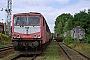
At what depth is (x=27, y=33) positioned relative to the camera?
1606 centimetres

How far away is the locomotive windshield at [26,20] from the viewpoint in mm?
16391

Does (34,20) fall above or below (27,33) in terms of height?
above

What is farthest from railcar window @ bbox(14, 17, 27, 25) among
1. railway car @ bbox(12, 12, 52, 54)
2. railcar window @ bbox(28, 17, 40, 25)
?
railcar window @ bbox(28, 17, 40, 25)

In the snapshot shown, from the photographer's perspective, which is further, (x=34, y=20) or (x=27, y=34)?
(x=34, y=20)

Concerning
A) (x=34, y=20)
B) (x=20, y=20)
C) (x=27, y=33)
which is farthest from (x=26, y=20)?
(x=27, y=33)

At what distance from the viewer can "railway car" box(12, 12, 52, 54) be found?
15992 mm

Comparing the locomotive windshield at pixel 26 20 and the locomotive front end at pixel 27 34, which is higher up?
Result: the locomotive windshield at pixel 26 20

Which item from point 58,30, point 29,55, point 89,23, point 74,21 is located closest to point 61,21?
point 58,30

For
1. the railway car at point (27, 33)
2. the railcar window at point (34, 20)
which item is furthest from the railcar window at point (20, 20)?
the railcar window at point (34, 20)

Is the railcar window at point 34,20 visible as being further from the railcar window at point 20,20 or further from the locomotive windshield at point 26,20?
the railcar window at point 20,20

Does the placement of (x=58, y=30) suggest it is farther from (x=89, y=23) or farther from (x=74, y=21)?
(x=89, y=23)

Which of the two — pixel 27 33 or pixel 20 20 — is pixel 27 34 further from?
pixel 20 20

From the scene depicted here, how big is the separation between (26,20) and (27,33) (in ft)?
3.52

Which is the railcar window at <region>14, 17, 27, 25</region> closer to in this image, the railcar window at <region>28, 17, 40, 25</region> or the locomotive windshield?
the locomotive windshield
